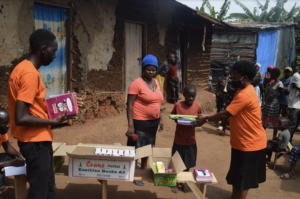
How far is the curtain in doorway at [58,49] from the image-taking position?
5344 millimetres

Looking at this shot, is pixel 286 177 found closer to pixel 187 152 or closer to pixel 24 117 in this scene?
pixel 187 152

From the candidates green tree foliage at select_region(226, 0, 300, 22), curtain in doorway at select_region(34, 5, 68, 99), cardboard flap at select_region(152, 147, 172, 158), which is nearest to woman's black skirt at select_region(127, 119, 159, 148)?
cardboard flap at select_region(152, 147, 172, 158)

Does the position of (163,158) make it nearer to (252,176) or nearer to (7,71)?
(252,176)

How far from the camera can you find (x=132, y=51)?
7562 millimetres

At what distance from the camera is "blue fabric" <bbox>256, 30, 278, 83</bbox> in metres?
14.7

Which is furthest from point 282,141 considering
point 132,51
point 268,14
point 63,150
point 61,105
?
point 268,14

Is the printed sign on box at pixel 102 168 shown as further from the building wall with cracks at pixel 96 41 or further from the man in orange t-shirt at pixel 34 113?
the building wall with cracks at pixel 96 41

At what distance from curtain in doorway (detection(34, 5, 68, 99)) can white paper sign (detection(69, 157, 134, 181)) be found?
9.80ft

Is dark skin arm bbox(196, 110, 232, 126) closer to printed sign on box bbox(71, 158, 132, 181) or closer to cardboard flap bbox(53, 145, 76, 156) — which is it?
printed sign on box bbox(71, 158, 132, 181)

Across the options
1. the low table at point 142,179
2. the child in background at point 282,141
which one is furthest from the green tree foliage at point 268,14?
the low table at point 142,179

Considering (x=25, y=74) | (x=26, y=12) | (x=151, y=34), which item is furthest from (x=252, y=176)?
(x=151, y=34)

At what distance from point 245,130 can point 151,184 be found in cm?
172

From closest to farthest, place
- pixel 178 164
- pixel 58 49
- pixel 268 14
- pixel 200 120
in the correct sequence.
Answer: pixel 178 164 < pixel 200 120 < pixel 58 49 < pixel 268 14

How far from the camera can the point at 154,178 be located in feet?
9.46
